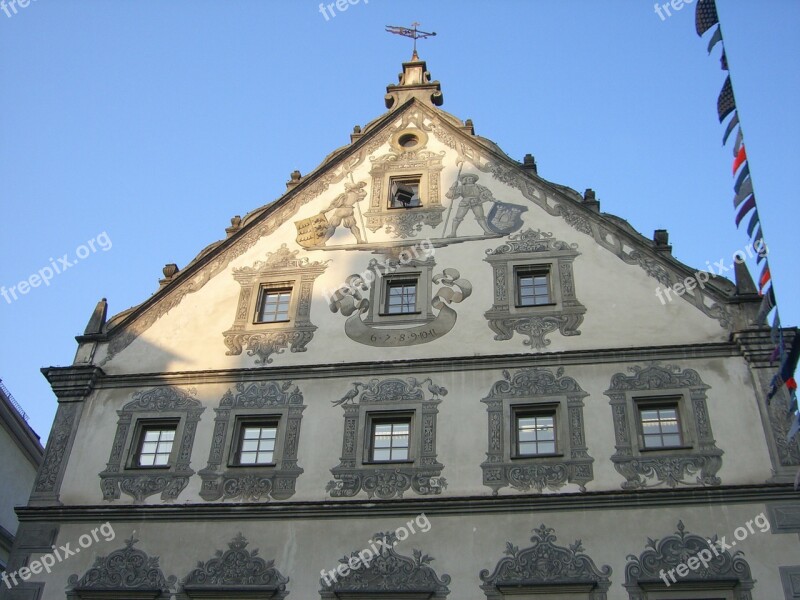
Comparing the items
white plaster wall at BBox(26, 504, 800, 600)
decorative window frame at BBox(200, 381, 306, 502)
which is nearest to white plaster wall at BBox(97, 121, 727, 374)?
decorative window frame at BBox(200, 381, 306, 502)

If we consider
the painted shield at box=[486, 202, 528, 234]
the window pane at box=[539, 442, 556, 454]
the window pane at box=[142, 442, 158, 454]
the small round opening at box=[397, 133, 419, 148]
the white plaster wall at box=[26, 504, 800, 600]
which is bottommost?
the white plaster wall at box=[26, 504, 800, 600]

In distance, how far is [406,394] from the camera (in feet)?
52.5

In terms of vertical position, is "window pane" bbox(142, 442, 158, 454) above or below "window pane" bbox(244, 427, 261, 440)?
below

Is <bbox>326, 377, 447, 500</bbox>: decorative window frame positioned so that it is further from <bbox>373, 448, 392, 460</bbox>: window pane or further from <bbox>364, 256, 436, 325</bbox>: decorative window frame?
<bbox>364, 256, 436, 325</bbox>: decorative window frame

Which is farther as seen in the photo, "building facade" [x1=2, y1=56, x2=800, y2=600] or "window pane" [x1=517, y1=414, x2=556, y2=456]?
"window pane" [x1=517, y1=414, x2=556, y2=456]

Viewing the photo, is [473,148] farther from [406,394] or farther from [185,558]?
[185,558]

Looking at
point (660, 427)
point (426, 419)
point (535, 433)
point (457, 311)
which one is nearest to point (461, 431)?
point (426, 419)

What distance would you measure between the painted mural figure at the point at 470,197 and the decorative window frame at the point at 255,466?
4574 millimetres

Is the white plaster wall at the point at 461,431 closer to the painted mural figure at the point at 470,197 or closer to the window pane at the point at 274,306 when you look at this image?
the window pane at the point at 274,306

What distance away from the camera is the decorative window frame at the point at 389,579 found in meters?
13.9

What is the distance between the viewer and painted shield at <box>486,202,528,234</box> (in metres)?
18.0

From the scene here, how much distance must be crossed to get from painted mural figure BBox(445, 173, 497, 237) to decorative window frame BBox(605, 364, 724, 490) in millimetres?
4220

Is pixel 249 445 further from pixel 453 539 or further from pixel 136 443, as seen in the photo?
pixel 453 539

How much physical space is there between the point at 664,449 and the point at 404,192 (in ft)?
24.4
